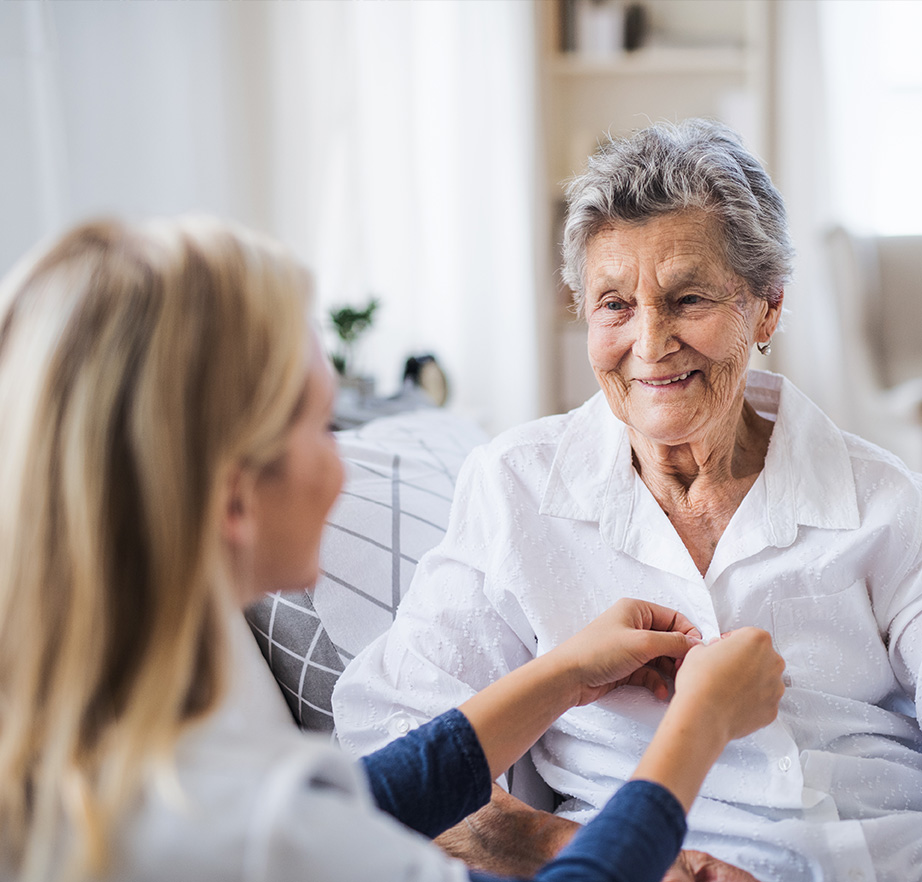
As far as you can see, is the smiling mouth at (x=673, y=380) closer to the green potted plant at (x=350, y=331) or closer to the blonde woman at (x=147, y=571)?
the blonde woman at (x=147, y=571)

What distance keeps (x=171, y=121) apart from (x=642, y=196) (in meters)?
1.43

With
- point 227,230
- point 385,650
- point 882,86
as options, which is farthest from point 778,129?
point 227,230

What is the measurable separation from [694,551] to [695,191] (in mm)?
440

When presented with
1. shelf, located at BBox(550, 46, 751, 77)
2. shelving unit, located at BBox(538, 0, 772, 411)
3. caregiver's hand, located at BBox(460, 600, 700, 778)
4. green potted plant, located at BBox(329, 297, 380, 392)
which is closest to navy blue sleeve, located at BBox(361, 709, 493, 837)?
caregiver's hand, located at BBox(460, 600, 700, 778)

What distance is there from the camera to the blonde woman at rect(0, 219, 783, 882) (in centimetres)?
58

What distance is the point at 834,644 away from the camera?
1.11 meters

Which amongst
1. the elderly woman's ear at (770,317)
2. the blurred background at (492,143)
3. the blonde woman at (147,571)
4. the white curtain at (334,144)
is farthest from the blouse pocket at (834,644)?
the blurred background at (492,143)

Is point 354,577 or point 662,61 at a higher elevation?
point 662,61

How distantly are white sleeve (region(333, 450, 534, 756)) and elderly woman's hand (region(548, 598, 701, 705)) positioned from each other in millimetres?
155

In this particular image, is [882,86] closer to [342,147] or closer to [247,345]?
[342,147]

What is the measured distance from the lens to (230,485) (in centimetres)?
67

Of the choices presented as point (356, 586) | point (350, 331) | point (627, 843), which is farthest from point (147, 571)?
point (350, 331)

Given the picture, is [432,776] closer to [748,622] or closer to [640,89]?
[748,622]

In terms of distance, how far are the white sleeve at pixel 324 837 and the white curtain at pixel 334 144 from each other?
1.41 meters
